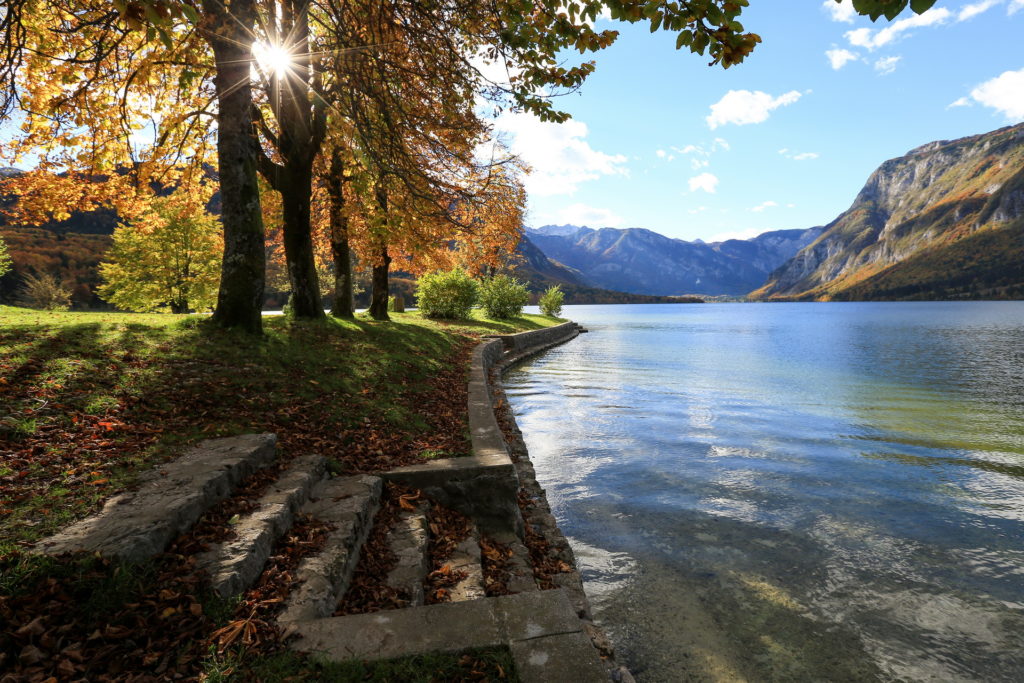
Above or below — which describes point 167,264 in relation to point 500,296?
above

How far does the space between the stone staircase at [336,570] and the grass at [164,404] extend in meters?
0.47

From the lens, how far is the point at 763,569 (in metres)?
5.84

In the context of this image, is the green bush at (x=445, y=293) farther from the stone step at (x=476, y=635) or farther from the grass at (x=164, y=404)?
the stone step at (x=476, y=635)

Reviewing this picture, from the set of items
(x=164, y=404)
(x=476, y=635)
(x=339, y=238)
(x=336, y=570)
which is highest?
(x=339, y=238)

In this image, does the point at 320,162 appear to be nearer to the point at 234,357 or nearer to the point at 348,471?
the point at 234,357

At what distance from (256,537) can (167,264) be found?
40198 mm

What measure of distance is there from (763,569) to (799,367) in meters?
24.6

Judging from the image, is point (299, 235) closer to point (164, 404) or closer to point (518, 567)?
point (164, 404)

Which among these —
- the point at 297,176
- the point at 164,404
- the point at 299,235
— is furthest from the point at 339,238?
the point at 164,404

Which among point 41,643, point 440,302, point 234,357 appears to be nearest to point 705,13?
point 41,643

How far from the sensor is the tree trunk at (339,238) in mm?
18000

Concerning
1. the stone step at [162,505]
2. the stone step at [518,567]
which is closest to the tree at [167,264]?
the stone step at [162,505]

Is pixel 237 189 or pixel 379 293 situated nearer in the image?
pixel 237 189

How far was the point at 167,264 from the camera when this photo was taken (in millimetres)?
35094
